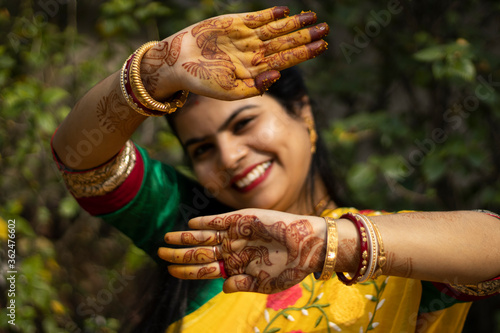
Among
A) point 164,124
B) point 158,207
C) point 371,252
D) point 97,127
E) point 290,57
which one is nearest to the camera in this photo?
point 371,252

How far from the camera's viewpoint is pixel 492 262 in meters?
0.79

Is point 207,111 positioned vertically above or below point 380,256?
above

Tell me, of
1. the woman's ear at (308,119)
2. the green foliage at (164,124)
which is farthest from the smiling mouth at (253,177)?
the green foliage at (164,124)

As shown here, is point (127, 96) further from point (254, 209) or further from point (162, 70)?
point (254, 209)

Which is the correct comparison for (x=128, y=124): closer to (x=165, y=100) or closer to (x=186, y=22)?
(x=165, y=100)

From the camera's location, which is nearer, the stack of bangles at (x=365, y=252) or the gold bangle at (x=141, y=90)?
the stack of bangles at (x=365, y=252)

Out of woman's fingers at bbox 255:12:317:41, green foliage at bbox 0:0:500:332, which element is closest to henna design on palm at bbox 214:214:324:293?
woman's fingers at bbox 255:12:317:41

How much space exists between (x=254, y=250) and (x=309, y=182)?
64 cm

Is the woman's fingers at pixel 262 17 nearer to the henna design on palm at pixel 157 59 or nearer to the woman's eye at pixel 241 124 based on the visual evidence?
the henna design on palm at pixel 157 59

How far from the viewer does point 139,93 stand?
884 millimetres

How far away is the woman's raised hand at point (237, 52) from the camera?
84 cm

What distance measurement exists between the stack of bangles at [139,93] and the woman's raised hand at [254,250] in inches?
9.9

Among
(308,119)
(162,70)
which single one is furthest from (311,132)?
(162,70)

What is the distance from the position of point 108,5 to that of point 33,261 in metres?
1.22
